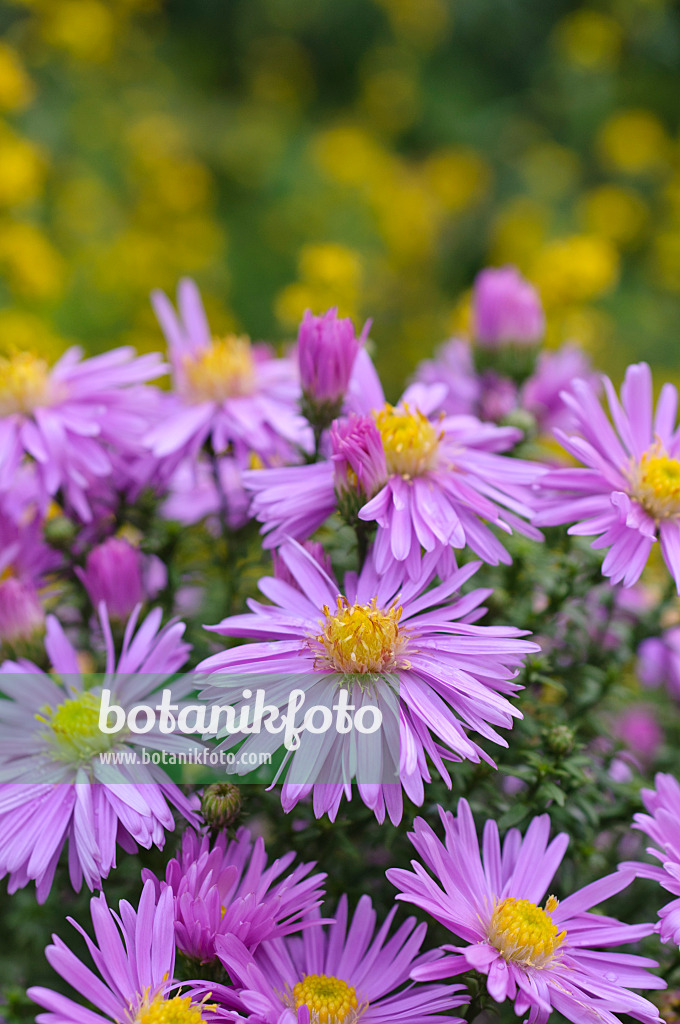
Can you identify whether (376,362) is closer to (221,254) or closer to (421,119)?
(221,254)

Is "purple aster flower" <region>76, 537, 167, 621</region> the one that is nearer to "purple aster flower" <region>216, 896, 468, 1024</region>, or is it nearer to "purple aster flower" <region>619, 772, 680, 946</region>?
"purple aster flower" <region>216, 896, 468, 1024</region>

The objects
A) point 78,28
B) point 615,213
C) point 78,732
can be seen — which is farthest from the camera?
point 615,213

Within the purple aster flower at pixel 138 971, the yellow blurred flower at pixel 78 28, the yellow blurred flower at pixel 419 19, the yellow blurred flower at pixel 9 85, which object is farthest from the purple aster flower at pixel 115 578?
the yellow blurred flower at pixel 419 19

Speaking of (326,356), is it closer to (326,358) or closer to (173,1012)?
(326,358)

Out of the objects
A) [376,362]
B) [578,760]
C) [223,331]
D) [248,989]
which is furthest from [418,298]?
[248,989]

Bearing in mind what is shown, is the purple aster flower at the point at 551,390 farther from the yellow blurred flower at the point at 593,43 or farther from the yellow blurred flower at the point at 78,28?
the yellow blurred flower at the point at 593,43

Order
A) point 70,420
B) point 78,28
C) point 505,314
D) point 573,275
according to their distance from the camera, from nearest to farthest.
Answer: point 70,420, point 505,314, point 573,275, point 78,28

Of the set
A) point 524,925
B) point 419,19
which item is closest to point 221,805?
point 524,925
